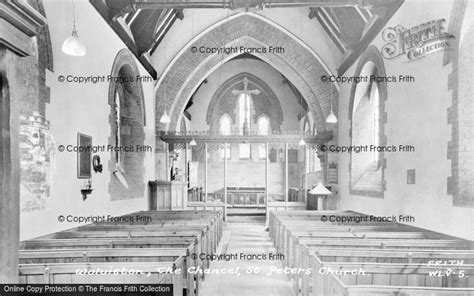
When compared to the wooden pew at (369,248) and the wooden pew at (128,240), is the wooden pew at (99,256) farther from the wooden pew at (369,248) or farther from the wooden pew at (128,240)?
the wooden pew at (369,248)

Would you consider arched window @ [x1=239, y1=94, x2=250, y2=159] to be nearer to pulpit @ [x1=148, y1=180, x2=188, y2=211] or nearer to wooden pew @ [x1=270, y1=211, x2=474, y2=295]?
pulpit @ [x1=148, y1=180, x2=188, y2=211]

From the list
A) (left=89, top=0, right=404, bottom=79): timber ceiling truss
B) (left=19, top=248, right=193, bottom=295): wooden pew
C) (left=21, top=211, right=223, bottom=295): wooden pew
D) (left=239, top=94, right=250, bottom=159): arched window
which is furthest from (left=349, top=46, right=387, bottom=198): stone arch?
(left=239, top=94, right=250, bottom=159): arched window

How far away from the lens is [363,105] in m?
9.38

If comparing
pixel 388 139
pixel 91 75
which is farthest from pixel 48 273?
pixel 388 139

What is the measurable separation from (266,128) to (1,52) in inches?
685

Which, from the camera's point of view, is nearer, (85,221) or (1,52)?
(1,52)

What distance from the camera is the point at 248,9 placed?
7332mm

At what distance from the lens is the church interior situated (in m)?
3.00

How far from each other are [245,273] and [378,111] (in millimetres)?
4786

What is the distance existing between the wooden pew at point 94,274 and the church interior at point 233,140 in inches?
0.6

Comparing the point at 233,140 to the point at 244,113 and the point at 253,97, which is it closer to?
the point at 244,113

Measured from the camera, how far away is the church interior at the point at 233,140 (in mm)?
2996

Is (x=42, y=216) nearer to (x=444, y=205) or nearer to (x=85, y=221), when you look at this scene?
(x=85, y=221)

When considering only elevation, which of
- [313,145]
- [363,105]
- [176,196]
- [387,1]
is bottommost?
[176,196]
